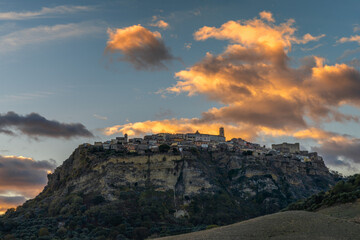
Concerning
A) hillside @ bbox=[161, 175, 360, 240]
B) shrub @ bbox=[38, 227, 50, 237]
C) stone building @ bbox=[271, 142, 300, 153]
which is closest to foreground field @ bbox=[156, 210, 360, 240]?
hillside @ bbox=[161, 175, 360, 240]

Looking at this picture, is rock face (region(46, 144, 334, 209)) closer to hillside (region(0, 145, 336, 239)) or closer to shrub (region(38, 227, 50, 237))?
hillside (region(0, 145, 336, 239))

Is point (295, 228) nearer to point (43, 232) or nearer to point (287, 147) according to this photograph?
point (43, 232)

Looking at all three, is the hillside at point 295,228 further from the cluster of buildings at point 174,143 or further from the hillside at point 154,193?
the cluster of buildings at point 174,143

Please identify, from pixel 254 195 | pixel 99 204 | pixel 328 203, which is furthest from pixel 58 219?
pixel 328 203

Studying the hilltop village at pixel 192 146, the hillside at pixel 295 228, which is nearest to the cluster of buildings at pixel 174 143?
the hilltop village at pixel 192 146

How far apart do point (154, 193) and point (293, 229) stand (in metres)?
81.4

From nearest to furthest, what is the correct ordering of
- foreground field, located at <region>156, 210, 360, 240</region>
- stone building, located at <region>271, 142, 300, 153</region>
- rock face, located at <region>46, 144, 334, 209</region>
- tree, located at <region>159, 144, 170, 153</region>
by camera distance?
foreground field, located at <region>156, 210, 360, 240</region>, rock face, located at <region>46, 144, 334, 209</region>, tree, located at <region>159, 144, 170, 153</region>, stone building, located at <region>271, 142, 300, 153</region>

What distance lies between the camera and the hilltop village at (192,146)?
491 feet

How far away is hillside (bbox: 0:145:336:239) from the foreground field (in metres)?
51.1

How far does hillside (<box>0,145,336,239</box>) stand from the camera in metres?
110

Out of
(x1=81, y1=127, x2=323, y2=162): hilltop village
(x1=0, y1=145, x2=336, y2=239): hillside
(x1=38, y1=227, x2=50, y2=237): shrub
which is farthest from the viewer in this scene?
(x1=81, y1=127, x2=323, y2=162): hilltop village

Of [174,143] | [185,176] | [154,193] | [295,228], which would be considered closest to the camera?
[295,228]

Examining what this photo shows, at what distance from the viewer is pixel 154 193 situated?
12812 centimetres

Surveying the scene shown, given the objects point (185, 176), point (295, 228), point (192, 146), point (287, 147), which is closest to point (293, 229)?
point (295, 228)
